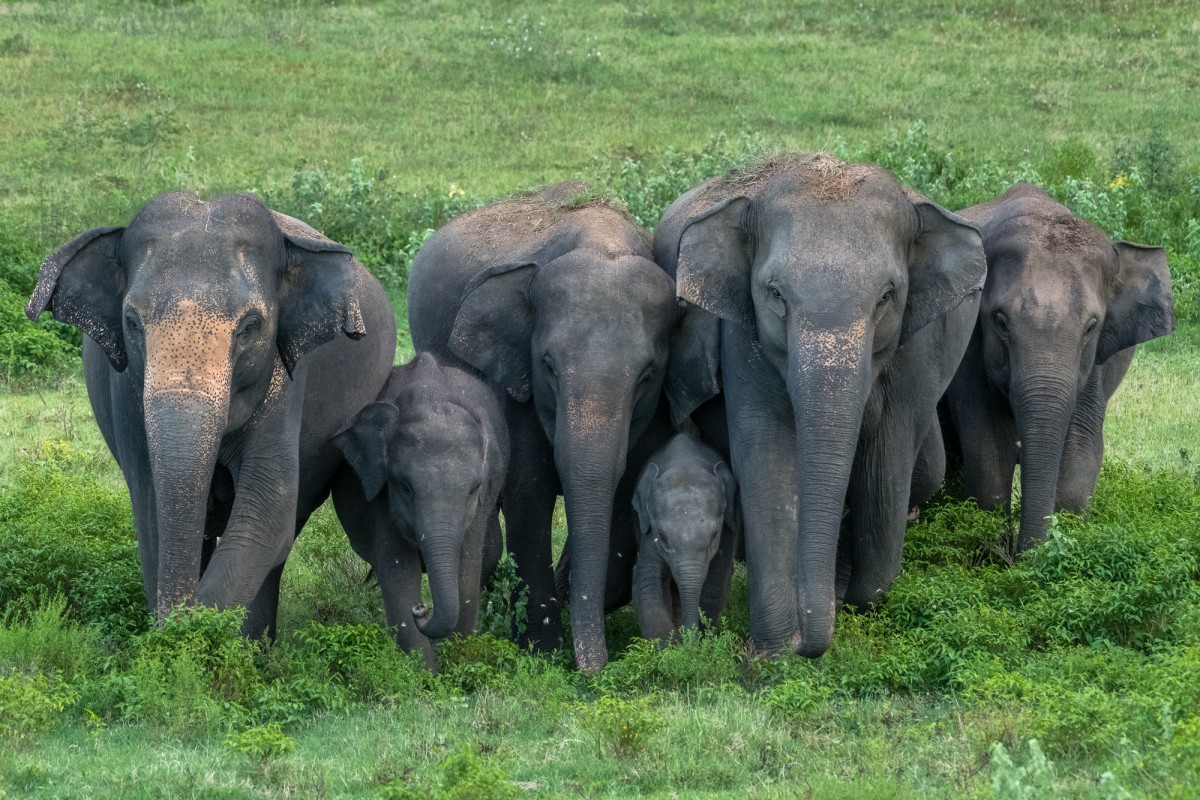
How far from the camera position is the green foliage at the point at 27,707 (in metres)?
6.93

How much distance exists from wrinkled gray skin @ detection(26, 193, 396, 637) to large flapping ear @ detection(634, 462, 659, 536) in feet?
4.89

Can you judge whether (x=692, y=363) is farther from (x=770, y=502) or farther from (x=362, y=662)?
(x=362, y=662)

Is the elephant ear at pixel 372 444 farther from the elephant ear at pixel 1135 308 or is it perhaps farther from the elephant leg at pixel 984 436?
the elephant ear at pixel 1135 308

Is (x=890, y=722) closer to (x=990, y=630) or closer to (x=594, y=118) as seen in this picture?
(x=990, y=630)

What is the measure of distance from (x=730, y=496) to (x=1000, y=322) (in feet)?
6.50

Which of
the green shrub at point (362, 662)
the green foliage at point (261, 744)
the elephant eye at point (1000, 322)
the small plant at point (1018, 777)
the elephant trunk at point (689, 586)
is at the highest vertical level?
the small plant at point (1018, 777)

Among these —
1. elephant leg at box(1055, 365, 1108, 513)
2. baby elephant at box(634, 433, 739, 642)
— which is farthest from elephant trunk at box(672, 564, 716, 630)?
elephant leg at box(1055, 365, 1108, 513)

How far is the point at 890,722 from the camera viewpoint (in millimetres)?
7402

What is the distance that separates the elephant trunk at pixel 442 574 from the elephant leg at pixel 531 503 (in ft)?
3.68

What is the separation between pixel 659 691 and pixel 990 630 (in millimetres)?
1498

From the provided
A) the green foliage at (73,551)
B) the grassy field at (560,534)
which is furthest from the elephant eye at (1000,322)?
the green foliage at (73,551)

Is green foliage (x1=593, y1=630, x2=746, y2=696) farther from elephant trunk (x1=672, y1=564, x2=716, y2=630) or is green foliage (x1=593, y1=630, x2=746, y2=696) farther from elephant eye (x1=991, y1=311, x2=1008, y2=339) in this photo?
elephant eye (x1=991, y1=311, x2=1008, y2=339)

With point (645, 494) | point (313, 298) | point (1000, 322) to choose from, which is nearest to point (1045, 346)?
point (1000, 322)

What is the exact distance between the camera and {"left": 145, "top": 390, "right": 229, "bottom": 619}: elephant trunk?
7.32m
